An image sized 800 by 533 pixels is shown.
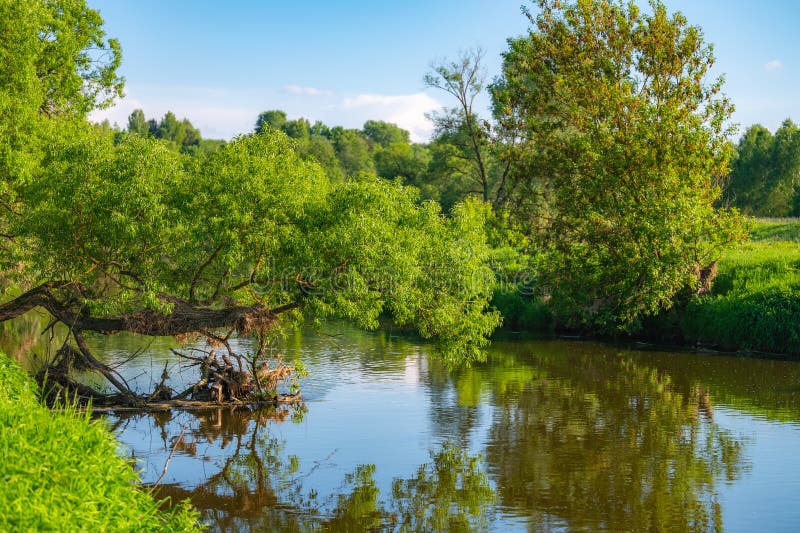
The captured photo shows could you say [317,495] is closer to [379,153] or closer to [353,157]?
[379,153]

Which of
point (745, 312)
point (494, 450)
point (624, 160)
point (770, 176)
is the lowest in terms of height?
point (494, 450)

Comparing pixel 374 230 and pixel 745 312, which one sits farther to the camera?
pixel 745 312

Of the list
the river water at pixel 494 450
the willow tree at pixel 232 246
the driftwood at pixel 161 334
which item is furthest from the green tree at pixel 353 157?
the willow tree at pixel 232 246

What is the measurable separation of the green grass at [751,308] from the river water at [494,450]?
70.1 inches

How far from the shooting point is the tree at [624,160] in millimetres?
32719

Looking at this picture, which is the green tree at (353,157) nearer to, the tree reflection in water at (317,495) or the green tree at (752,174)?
the green tree at (752,174)

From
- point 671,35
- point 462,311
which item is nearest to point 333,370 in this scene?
point 462,311

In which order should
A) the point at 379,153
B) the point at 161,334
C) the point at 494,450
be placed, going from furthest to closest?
the point at 379,153 < the point at 161,334 < the point at 494,450

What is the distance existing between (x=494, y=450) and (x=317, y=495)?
498 centimetres

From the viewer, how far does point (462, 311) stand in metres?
21.9

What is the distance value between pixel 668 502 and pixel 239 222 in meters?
11.2

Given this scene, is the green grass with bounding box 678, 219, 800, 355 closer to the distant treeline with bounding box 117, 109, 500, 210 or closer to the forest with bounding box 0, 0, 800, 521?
the forest with bounding box 0, 0, 800, 521

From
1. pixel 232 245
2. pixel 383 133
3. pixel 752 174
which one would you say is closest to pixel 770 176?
pixel 752 174

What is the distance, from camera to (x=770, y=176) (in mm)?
79438
